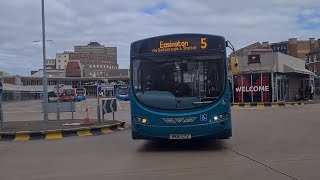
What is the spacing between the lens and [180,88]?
1241 cm

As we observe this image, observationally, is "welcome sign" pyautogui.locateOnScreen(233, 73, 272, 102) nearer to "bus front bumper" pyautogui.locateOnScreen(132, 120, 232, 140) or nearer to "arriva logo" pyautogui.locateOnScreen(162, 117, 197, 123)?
"bus front bumper" pyautogui.locateOnScreen(132, 120, 232, 140)

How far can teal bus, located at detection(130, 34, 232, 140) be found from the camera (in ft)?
40.1

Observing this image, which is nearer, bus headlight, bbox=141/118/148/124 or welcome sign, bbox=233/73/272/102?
bus headlight, bbox=141/118/148/124

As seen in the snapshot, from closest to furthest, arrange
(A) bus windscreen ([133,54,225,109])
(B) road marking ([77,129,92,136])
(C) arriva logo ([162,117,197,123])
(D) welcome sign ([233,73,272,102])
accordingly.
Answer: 1. (C) arriva logo ([162,117,197,123])
2. (A) bus windscreen ([133,54,225,109])
3. (B) road marking ([77,129,92,136])
4. (D) welcome sign ([233,73,272,102])

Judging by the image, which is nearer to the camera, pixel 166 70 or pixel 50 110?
pixel 166 70

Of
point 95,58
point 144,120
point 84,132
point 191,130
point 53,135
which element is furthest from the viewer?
point 95,58

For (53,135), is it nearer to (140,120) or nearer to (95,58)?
(140,120)

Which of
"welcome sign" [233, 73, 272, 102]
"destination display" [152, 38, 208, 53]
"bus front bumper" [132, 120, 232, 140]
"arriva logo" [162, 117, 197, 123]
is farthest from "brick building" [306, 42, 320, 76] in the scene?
"arriva logo" [162, 117, 197, 123]

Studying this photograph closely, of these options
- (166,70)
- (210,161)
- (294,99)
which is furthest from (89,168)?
(294,99)

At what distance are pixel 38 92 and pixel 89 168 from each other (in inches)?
4381

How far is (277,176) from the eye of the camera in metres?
8.48

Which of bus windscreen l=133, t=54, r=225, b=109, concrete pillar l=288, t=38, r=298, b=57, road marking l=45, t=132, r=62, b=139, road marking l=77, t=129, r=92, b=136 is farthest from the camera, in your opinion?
concrete pillar l=288, t=38, r=298, b=57

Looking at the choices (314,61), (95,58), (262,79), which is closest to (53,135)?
(262,79)

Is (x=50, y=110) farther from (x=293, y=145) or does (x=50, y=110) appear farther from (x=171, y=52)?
(x=293, y=145)
